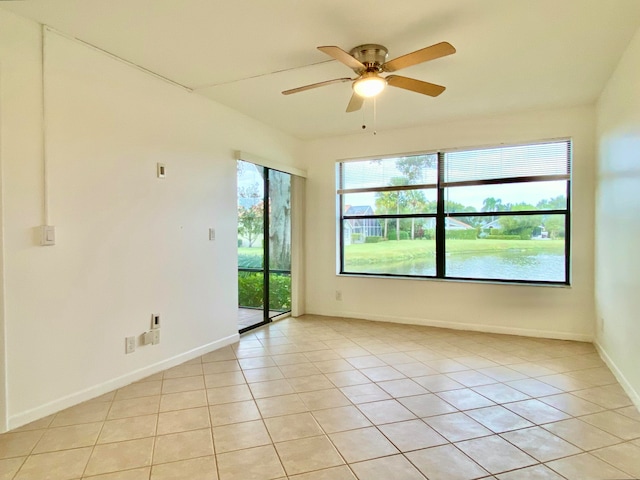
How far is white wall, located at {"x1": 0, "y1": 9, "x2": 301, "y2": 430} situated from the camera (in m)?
2.29

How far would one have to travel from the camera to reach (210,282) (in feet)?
12.3

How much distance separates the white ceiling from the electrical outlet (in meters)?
2.20

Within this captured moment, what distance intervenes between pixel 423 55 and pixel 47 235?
2.65 m

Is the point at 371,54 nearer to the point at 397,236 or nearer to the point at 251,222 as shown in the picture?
the point at 251,222

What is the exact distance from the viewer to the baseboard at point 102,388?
230 centimetres

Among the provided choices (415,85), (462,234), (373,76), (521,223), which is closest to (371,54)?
(373,76)

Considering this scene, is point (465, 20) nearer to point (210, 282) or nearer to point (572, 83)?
point (572, 83)

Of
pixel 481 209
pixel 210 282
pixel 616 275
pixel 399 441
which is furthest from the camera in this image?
pixel 481 209

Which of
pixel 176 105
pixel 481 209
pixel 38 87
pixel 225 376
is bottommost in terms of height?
pixel 225 376

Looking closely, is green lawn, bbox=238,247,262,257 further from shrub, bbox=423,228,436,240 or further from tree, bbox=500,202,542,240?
tree, bbox=500,202,542,240

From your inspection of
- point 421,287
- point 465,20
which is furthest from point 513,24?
point 421,287

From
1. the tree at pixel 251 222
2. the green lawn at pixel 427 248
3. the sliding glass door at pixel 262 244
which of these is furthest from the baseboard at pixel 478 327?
the tree at pixel 251 222

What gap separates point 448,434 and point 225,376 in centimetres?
179

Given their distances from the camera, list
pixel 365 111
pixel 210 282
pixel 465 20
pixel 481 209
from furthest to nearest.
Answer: pixel 481 209 < pixel 365 111 < pixel 210 282 < pixel 465 20
